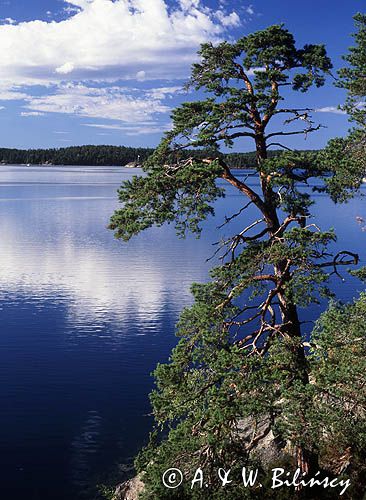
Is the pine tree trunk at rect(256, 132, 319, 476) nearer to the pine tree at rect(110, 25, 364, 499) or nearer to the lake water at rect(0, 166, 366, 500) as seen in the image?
the pine tree at rect(110, 25, 364, 499)

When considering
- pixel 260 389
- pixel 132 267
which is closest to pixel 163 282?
pixel 132 267

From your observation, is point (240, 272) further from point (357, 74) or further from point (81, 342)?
point (81, 342)

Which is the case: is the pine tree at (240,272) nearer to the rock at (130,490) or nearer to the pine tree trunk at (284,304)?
the pine tree trunk at (284,304)

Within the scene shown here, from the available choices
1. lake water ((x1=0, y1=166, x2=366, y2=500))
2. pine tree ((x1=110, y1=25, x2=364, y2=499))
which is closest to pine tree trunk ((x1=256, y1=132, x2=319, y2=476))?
pine tree ((x1=110, y1=25, x2=364, y2=499))

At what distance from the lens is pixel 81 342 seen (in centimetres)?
3838

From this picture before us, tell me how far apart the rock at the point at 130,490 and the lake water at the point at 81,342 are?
7.01 feet

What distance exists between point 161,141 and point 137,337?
83.8 feet

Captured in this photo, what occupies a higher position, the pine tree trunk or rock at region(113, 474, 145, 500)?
the pine tree trunk

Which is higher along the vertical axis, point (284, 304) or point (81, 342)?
point (284, 304)

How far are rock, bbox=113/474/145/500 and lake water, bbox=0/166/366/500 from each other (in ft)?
7.01

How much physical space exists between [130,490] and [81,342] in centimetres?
1859

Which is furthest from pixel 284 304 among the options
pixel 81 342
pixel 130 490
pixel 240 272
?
pixel 81 342

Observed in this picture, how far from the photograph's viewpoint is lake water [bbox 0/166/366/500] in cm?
2494

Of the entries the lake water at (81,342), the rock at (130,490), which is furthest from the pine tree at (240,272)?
the lake water at (81,342)
